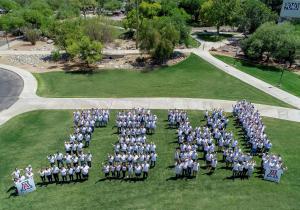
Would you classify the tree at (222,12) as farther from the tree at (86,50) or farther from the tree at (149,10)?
the tree at (86,50)

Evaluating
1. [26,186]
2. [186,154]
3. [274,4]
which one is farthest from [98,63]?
[274,4]

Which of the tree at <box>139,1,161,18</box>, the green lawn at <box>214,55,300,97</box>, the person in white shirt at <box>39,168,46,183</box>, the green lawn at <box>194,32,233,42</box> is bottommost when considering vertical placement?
the person in white shirt at <box>39,168,46,183</box>

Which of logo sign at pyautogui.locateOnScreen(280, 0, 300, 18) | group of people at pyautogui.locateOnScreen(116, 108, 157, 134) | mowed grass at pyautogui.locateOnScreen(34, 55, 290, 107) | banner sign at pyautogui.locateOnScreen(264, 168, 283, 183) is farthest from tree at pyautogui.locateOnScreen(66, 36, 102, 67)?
logo sign at pyautogui.locateOnScreen(280, 0, 300, 18)

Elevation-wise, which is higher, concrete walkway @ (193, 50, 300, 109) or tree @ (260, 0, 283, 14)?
tree @ (260, 0, 283, 14)

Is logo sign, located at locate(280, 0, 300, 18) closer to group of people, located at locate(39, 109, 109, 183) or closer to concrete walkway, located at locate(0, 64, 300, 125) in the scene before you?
concrete walkway, located at locate(0, 64, 300, 125)

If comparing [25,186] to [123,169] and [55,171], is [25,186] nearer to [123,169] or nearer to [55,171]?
[55,171]

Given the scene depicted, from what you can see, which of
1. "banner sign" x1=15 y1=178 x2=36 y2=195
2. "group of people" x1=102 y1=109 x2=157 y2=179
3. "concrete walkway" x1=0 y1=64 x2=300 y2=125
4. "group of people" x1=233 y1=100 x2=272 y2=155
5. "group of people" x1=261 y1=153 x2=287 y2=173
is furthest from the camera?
"concrete walkway" x1=0 y1=64 x2=300 y2=125
